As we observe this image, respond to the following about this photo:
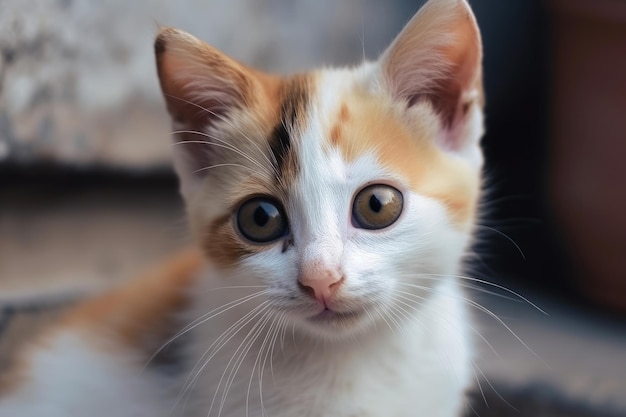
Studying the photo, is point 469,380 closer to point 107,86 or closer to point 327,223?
point 327,223

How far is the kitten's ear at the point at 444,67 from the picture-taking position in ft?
3.19

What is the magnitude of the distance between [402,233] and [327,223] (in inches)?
4.1

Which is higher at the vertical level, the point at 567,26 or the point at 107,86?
the point at 567,26

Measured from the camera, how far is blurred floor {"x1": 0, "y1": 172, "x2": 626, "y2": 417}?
139cm

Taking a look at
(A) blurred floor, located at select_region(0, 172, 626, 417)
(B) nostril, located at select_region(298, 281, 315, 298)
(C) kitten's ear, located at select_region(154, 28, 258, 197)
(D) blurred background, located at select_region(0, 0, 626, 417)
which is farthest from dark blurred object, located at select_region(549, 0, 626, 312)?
(B) nostril, located at select_region(298, 281, 315, 298)

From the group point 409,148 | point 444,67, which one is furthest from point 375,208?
point 444,67

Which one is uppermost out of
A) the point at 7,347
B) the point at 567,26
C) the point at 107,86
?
the point at 567,26

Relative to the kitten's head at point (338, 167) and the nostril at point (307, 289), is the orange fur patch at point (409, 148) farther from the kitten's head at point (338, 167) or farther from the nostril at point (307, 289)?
the nostril at point (307, 289)

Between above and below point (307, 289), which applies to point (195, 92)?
above

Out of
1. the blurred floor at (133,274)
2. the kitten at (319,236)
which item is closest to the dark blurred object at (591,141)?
the blurred floor at (133,274)

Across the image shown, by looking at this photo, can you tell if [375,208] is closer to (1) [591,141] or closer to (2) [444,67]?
(2) [444,67]

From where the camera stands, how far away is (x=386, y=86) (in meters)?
1.03

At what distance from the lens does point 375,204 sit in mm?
928

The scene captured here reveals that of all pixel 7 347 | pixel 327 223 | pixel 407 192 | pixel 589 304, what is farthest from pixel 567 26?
pixel 7 347
